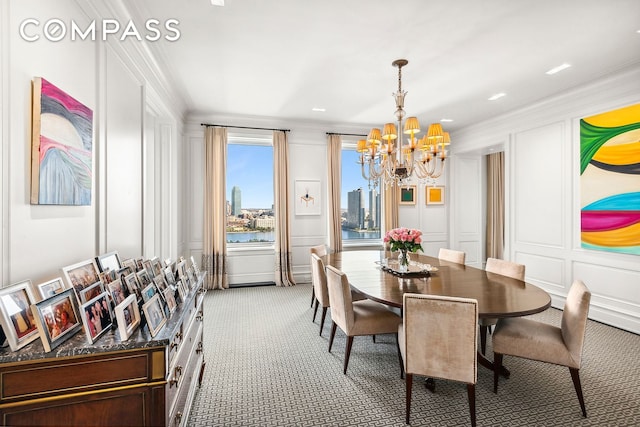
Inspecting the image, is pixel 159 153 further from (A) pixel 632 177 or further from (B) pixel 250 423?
(A) pixel 632 177

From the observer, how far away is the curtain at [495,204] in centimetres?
701

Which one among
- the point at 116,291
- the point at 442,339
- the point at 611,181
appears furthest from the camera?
the point at 611,181

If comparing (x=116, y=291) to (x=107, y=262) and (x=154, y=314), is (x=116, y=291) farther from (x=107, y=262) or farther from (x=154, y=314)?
(x=107, y=262)

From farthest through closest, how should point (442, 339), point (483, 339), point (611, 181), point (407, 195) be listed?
point (407, 195), point (611, 181), point (483, 339), point (442, 339)

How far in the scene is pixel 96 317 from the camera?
1.33m

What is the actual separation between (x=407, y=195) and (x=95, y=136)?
5441 mm

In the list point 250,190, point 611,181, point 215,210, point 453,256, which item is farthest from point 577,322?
point 250,190

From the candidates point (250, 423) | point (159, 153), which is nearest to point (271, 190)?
point (159, 153)

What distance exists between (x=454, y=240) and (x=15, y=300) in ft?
22.2

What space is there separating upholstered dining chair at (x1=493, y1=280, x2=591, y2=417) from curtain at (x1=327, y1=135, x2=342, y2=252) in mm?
3720

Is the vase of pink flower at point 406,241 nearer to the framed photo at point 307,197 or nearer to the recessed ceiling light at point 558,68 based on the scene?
the recessed ceiling light at point 558,68

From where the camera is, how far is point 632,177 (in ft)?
11.8

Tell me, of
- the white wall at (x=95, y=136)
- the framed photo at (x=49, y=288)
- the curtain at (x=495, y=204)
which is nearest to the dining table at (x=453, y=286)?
the framed photo at (x=49, y=288)

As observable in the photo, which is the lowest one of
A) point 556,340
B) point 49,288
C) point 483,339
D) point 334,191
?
point 483,339
